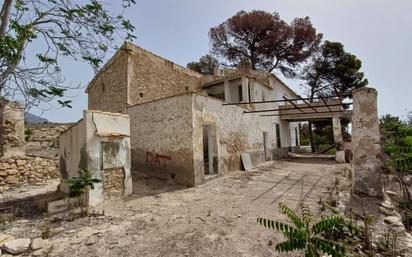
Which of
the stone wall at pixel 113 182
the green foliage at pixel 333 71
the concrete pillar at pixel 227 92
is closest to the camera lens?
the stone wall at pixel 113 182

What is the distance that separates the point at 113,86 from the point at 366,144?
40.2ft

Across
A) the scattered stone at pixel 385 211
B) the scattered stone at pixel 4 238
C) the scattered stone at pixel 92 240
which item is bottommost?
the scattered stone at pixel 385 211

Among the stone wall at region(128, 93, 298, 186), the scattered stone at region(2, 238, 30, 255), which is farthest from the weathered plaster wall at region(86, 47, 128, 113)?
the scattered stone at region(2, 238, 30, 255)

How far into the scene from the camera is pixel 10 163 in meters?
11.0

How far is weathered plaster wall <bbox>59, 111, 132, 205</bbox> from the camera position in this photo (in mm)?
7730

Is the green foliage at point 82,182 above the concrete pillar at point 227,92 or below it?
below

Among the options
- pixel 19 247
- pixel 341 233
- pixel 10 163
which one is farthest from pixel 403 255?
pixel 10 163

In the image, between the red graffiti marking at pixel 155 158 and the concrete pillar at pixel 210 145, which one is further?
the concrete pillar at pixel 210 145

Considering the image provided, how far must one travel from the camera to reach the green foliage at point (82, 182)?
731cm

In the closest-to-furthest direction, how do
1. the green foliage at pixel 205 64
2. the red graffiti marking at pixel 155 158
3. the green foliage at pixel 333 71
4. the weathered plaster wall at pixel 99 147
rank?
1. the weathered plaster wall at pixel 99 147
2. the red graffiti marking at pixel 155 158
3. the green foliage at pixel 333 71
4. the green foliage at pixel 205 64

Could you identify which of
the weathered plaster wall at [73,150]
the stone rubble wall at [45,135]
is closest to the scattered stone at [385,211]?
the weathered plaster wall at [73,150]

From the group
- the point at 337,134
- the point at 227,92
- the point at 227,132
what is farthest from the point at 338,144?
the point at 227,132

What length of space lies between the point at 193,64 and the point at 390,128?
22.0 m

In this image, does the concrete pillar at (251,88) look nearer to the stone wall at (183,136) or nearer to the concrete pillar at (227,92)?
the concrete pillar at (227,92)
